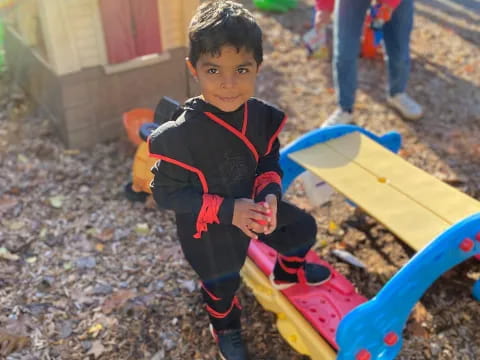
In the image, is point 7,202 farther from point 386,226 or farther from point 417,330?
point 417,330

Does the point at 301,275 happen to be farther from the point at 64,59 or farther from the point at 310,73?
the point at 310,73

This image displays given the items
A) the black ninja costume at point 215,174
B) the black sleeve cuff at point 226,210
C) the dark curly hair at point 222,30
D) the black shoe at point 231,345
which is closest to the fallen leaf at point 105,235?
the black shoe at point 231,345

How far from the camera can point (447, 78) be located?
498 cm

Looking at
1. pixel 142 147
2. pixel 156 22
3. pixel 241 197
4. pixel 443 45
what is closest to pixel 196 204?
pixel 241 197

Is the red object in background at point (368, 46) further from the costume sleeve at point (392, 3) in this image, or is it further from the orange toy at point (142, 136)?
the orange toy at point (142, 136)

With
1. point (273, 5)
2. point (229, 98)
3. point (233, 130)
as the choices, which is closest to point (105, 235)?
point (233, 130)

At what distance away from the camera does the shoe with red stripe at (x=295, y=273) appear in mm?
2395

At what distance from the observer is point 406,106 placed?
429 cm

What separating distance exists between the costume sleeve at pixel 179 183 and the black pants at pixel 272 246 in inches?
13.9

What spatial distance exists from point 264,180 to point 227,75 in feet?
1.60

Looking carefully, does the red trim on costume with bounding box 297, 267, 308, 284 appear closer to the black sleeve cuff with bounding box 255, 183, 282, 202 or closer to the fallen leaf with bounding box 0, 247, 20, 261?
the black sleeve cuff with bounding box 255, 183, 282, 202

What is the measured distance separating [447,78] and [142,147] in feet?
11.2

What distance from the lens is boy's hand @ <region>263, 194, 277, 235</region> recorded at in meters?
1.75

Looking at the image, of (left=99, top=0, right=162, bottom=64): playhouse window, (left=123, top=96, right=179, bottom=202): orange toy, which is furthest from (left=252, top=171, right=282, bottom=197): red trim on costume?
(left=99, top=0, right=162, bottom=64): playhouse window
